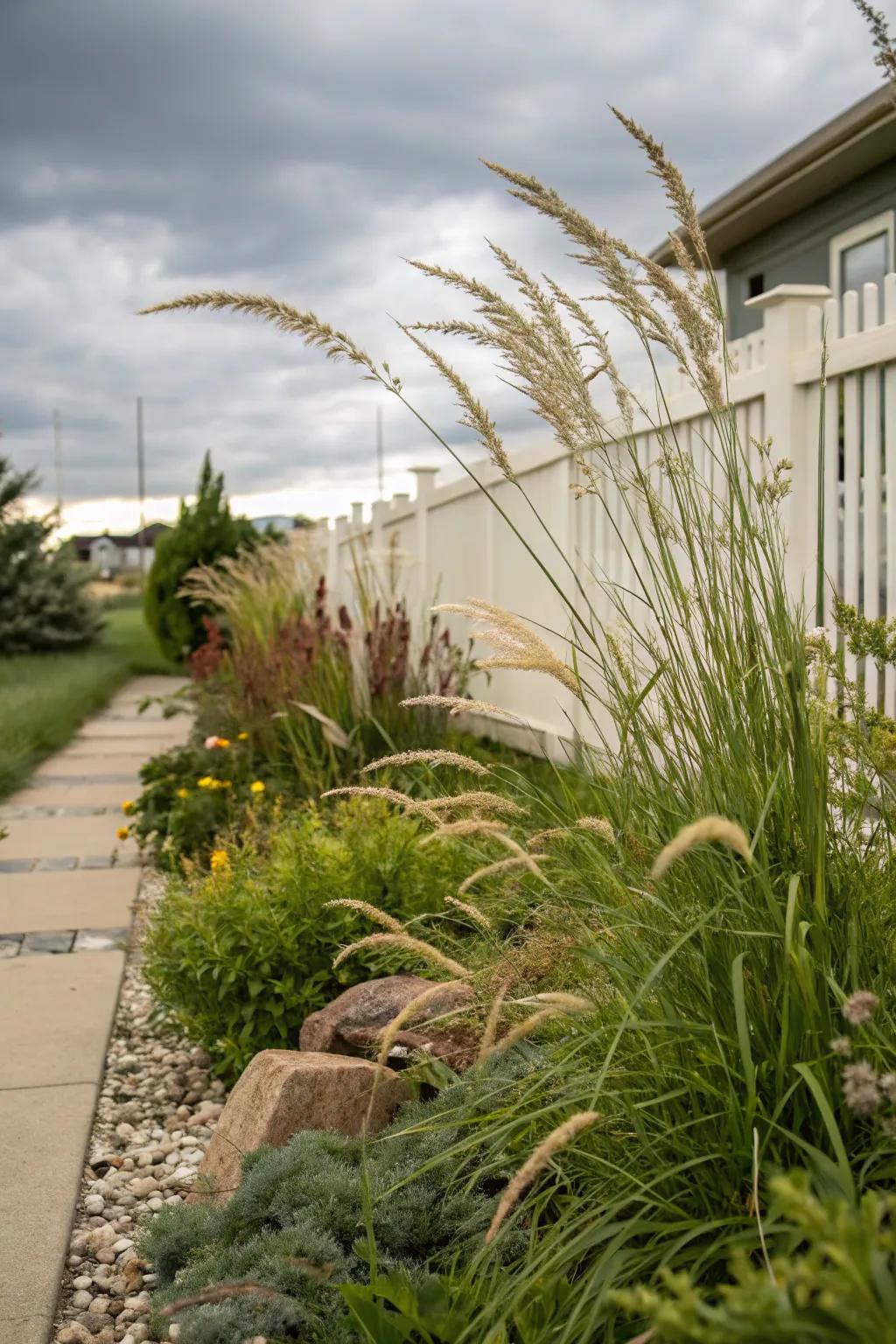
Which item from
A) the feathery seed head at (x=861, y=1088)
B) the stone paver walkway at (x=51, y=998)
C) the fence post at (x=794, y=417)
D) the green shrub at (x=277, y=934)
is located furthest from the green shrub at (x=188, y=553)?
the feathery seed head at (x=861, y=1088)

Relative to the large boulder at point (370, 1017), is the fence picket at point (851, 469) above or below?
above

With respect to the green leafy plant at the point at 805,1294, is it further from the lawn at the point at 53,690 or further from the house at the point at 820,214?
the house at the point at 820,214

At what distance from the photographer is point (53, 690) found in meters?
10.6

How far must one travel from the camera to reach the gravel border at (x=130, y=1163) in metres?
2.04

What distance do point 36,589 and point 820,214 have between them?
1130cm

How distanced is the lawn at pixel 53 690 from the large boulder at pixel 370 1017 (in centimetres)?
509

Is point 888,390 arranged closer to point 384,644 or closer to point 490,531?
point 384,644

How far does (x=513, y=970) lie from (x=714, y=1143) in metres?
0.54

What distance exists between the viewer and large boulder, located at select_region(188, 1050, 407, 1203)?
86.8 inches

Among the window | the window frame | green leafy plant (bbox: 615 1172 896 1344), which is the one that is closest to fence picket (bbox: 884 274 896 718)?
green leafy plant (bbox: 615 1172 896 1344)

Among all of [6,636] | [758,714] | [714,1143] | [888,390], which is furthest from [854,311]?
[6,636]

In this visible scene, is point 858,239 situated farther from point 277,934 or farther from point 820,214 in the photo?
point 277,934

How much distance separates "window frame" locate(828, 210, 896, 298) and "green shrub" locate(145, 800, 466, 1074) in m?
6.85

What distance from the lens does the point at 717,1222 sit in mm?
1335
